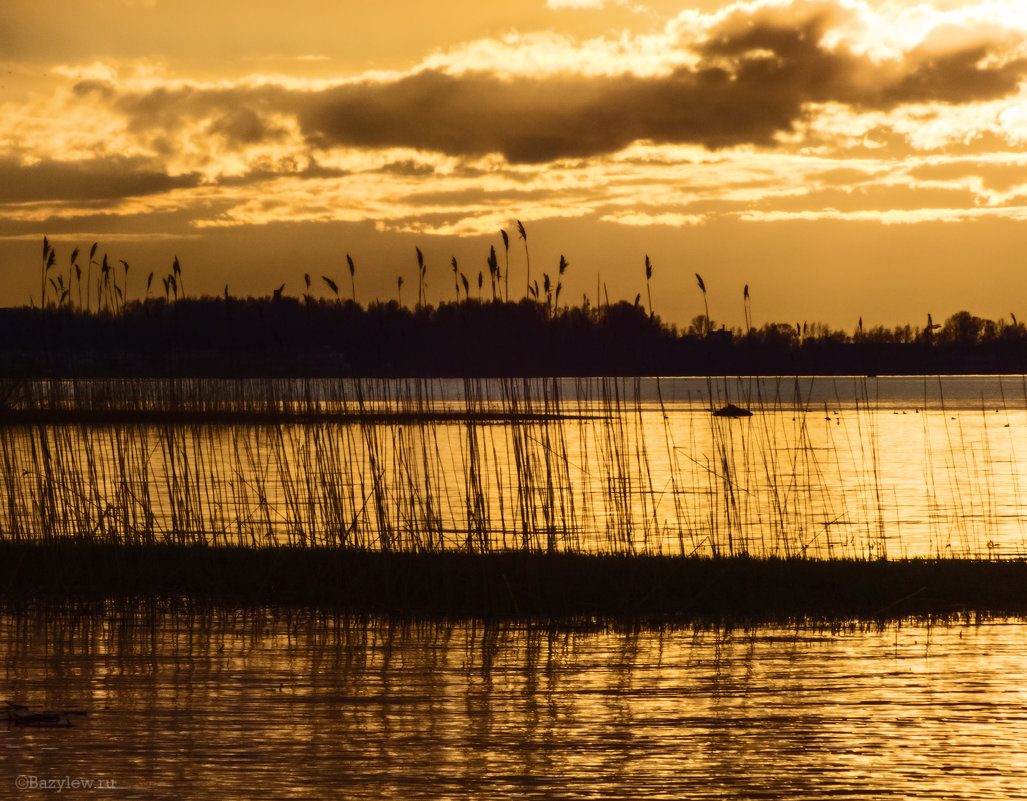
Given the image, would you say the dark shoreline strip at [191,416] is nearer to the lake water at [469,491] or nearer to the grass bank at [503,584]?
the lake water at [469,491]

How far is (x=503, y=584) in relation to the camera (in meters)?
8.31

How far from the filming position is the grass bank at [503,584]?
812 centimetres

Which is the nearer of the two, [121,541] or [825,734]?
[825,734]

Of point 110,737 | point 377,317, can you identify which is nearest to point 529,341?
point 377,317

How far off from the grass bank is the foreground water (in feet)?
1.58

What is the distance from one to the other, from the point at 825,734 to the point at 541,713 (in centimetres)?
138

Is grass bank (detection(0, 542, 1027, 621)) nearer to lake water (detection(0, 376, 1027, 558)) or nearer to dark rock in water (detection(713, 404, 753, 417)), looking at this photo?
lake water (detection(0, 376, 1027, 558))

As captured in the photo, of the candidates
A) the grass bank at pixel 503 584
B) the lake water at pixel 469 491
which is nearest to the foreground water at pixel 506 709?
the grass bank at pixel 503 584

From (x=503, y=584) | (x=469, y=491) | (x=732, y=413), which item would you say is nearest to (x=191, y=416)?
(x=469, y=491)

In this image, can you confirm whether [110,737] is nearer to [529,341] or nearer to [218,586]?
[218,586]

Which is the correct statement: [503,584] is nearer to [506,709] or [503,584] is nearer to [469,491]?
[469,491]

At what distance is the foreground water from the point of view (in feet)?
14.5

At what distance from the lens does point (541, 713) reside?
17.7ft

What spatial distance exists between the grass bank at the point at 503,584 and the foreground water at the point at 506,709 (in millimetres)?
480
